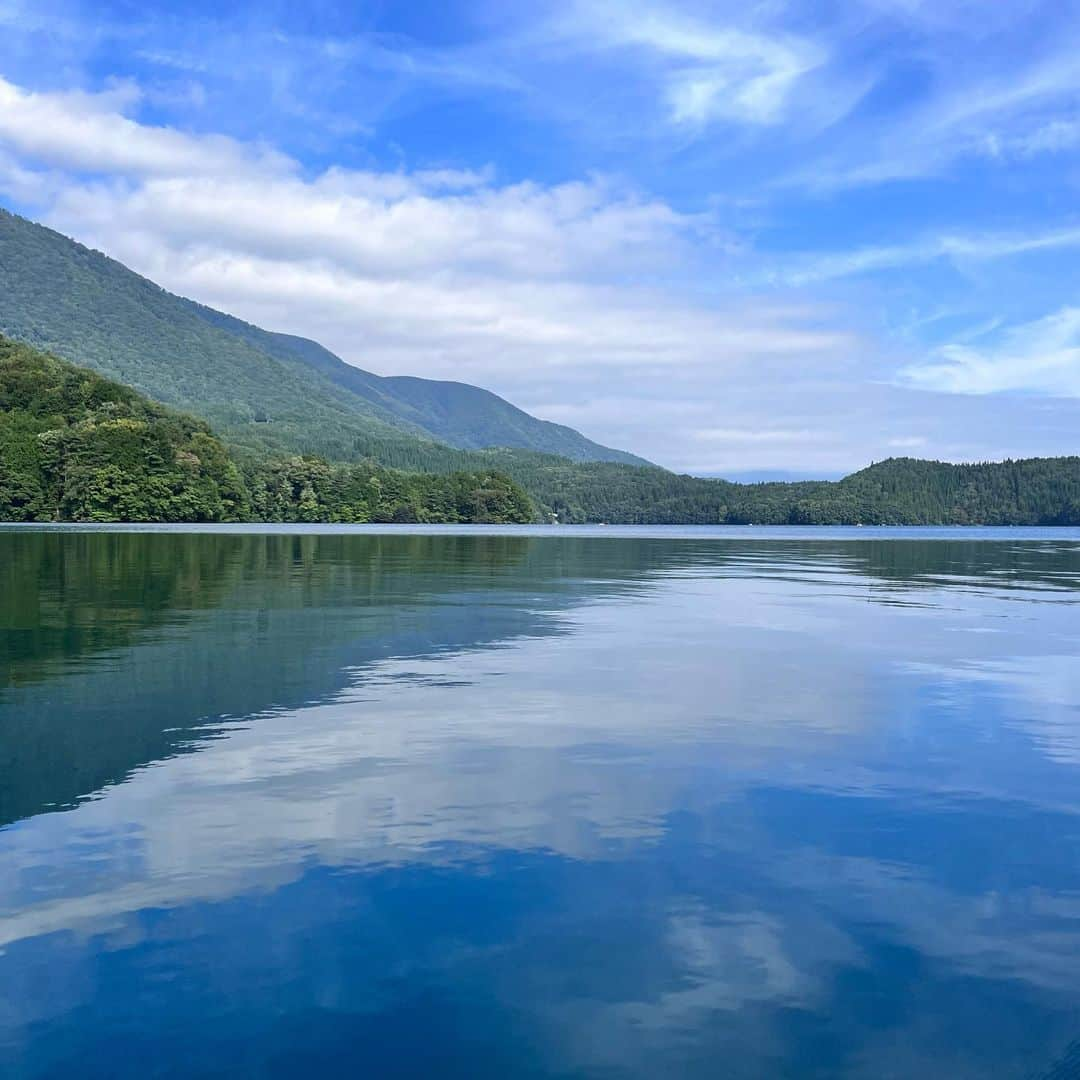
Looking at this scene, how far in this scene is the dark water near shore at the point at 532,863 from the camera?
294 inches

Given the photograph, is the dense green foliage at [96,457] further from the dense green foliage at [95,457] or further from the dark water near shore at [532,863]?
the dark water near shore at [532,863]

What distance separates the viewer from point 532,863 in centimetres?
1073

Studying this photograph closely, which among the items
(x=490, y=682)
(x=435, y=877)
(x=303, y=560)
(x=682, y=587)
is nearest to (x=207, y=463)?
(x=303, y=560)

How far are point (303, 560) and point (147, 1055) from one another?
55.4m

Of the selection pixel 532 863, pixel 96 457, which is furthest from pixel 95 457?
pixel 532 863

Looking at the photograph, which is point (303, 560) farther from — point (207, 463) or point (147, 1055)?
point (207, 463)

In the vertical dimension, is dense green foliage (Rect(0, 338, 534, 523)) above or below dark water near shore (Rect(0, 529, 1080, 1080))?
above

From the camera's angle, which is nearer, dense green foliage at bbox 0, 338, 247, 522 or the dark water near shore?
the dark water near shore

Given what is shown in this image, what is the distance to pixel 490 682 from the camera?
21219 millimetres

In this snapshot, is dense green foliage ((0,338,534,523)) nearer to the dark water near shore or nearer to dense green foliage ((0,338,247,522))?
dense green foliage ((0,338,247,522))

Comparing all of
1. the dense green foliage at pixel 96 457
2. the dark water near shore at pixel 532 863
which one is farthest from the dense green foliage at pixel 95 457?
the dark water near shore at pixel 532 863

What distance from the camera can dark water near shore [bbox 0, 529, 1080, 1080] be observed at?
7473mm

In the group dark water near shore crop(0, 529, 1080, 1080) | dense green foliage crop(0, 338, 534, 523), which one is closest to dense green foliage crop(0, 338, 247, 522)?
dense green foliage crop(0, 338, 534, 523)

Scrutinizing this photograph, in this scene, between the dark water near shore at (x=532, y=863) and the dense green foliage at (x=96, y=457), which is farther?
Answer: the dense green foliage at (x=96, y=457)
